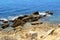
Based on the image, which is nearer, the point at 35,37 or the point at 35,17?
the point at 35,37

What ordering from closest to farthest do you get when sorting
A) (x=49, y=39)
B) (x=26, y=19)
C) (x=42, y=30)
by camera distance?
(x=49, y=39)
(x=42, y=30)
(x=26, y=19)

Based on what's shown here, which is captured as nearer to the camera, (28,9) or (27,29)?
(27,29)

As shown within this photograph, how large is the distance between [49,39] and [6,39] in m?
3.21

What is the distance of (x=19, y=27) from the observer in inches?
770

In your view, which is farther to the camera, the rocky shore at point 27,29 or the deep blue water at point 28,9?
the deep blue water at point 28,9

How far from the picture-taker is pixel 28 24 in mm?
21094

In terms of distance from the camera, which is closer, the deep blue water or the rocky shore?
the rocky shore

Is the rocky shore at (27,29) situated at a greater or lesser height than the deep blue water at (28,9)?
greater

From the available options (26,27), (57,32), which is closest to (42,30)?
(26,27)

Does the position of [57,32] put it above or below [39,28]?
above

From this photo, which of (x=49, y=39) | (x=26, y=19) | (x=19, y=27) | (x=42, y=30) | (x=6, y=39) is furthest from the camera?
(x=26, y=19)

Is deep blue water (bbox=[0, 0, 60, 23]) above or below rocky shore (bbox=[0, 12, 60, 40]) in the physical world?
A: below

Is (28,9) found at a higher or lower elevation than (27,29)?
lower

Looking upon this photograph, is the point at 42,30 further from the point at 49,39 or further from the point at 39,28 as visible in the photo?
the point at 49,39
